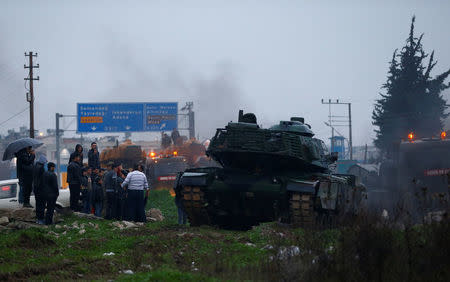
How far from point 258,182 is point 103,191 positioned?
622 centimetres

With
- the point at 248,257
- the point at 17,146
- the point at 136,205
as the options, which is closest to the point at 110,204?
the point at 136,205

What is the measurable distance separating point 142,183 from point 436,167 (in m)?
13.3

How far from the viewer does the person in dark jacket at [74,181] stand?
679 inches

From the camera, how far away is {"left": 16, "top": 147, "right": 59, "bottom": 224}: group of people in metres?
15.3

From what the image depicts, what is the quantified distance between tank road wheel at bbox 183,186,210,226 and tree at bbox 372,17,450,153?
29.8 metres

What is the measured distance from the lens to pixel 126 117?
146ft

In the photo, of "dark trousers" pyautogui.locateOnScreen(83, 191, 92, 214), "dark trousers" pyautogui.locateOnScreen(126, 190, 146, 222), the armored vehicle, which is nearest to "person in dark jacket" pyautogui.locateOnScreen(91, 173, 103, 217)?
"dark trousers" pyautogui.locateOnScreen(83, 191, 92, 214)

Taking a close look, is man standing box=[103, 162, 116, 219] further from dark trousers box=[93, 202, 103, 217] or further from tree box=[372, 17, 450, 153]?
tree box=[372, 17, 450, 153]

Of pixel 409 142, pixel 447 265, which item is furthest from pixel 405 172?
pixel 447 265

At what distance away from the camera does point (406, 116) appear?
143 feet

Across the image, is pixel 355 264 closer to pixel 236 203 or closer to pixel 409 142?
pixel 236 203

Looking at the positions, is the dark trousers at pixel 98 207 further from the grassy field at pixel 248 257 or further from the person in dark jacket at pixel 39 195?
the grassy field at pixel 248 257

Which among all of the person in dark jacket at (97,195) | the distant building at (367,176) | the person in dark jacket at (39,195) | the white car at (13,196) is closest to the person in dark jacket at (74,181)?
the person in dark jacket at (97,195)

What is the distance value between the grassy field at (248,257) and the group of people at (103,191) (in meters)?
4.96
